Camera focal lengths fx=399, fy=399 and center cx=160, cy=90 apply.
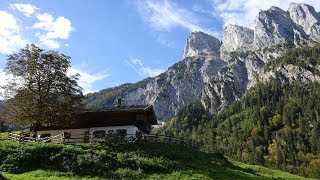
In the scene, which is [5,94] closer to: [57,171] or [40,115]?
[40,115]

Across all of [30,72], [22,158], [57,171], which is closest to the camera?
[57,171]

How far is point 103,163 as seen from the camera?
156ft

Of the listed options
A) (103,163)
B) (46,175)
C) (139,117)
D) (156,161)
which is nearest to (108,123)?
(139,117)

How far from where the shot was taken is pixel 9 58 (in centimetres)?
6431

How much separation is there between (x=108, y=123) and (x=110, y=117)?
3.68 feet

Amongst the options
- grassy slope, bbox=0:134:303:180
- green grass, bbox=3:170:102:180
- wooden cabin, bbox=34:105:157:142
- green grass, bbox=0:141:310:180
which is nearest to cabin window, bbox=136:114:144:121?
wooden cabin, bbox=34:105:157:142

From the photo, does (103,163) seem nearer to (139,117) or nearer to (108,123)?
(139,117)

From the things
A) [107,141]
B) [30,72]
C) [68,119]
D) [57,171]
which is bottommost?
[57,171]

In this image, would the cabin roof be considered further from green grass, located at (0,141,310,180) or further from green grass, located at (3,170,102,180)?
green grass, located at (3,170,102,180)

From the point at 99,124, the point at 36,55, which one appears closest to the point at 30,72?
the point at 36,55

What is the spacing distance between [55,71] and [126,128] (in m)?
15.5

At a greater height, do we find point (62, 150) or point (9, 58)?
point (9, 58)

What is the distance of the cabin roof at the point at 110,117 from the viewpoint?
69.9 m

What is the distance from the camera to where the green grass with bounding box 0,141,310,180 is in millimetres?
44438
